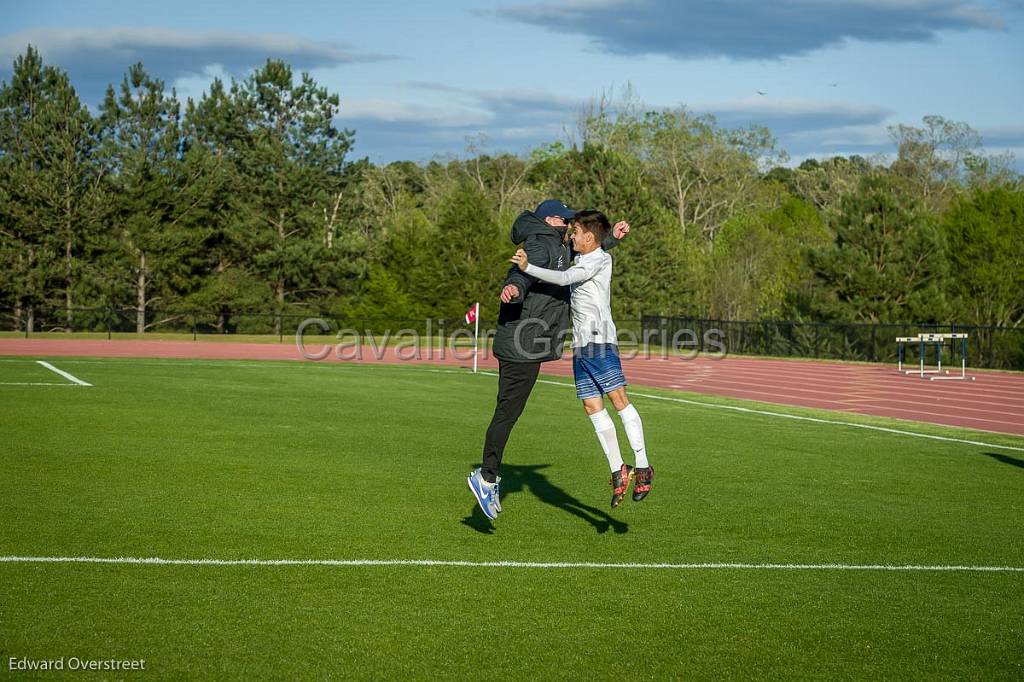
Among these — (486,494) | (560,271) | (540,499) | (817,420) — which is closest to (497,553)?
(486,494)

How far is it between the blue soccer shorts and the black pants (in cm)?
41

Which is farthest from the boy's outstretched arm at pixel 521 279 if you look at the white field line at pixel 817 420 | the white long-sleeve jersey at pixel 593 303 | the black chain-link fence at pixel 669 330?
the black chain-link fence at pixel 669 330

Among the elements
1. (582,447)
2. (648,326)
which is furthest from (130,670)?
(648,326)

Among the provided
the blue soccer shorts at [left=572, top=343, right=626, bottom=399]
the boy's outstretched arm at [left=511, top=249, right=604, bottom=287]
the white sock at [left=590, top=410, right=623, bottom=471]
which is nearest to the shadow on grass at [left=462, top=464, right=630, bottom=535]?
the white sock at [left=590, top=410, right=623, bottom=471]

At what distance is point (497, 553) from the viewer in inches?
274

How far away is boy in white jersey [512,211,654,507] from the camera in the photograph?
7.80m

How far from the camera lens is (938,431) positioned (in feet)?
54.0

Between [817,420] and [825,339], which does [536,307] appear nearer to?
[817,420]

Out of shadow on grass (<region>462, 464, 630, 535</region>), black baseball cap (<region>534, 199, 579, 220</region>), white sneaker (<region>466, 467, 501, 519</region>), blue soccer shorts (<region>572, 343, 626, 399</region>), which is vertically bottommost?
shadow on grass (<region>462, 464, 630, 535</region>)

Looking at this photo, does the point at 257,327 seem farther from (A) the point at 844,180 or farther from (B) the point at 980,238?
(A) the point at 844,180

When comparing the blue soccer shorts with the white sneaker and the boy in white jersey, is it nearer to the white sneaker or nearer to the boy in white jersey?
the boy in white jersey

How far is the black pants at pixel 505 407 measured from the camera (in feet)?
25.1

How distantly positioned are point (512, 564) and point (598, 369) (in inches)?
71.2

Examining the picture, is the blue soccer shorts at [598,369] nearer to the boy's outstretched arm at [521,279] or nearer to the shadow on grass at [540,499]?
the boy's outstretched arm at [521,279]
